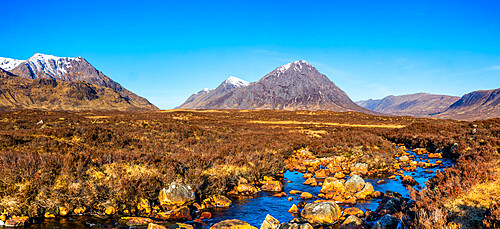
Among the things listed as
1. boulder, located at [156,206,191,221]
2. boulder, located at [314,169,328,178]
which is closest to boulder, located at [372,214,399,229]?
boulder, located at [156,206,191,221]

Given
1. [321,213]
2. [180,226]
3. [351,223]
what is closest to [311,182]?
[321,213]

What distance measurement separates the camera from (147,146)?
19.7 m

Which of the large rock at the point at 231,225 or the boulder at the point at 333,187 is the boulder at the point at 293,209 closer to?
the large rock at the point at 231,225

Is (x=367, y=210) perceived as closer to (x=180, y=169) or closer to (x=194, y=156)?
(x=180, y=169)

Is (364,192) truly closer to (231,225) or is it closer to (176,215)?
(231,225)

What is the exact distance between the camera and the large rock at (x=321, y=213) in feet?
30.9

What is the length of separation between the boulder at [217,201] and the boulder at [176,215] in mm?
1349

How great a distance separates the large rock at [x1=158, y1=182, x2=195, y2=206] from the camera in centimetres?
1088

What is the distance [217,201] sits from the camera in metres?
11.6

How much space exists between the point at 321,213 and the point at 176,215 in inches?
216

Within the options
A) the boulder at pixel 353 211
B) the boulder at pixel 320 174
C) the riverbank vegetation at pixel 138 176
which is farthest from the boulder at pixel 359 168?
the boulder at pixel 353 211

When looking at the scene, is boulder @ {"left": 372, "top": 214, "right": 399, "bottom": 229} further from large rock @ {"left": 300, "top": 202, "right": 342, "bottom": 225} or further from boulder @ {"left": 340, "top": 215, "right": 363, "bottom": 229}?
large rock @ {"left": 300, "top": 202, "right": 342, "bottom": 225}

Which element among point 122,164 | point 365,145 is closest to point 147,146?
point 122,164

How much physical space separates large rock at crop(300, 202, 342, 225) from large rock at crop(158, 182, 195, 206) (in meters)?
4.88
